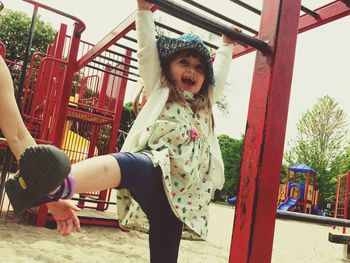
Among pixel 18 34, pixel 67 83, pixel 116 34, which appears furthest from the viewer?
pixel 18 34

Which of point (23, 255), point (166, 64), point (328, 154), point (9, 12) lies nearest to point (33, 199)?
point (166, 64)

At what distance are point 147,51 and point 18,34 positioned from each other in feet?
52.3

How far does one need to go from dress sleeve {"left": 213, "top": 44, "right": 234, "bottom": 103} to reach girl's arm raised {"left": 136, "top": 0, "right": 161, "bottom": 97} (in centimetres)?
31

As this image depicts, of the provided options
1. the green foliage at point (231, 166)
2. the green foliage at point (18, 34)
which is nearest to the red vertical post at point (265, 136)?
the green foliage at point (18, 34)

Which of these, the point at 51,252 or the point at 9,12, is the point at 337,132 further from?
the point at 51,252

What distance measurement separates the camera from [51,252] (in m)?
2.72

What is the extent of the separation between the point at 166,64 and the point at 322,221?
81 cm

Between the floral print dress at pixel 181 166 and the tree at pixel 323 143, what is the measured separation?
1828 centimetres

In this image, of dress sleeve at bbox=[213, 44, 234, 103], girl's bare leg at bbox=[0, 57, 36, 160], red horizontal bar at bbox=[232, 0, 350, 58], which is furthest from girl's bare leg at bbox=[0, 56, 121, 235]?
red horizontal bar at bbox=[232, 0, 350, 58]

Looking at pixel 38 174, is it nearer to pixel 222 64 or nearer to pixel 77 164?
pixel 77 164

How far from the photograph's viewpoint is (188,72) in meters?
1.42

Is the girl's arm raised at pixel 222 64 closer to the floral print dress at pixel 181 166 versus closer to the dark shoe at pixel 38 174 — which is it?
the floral print dress at pixel 181 166

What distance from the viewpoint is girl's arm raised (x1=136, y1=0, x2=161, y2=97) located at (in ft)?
3.97

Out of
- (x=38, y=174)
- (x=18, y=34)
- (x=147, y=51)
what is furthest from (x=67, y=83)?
(x=18, y=34)
